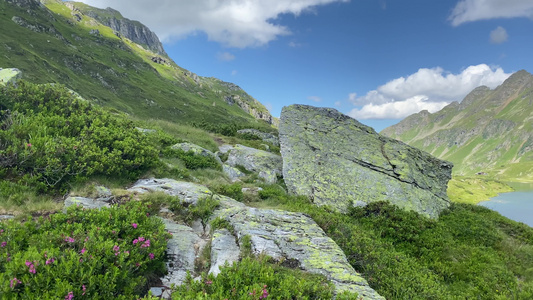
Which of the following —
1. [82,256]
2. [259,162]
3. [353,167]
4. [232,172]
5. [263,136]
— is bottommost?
[82,256]

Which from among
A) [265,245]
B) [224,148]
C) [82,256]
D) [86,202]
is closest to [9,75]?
[86,202]

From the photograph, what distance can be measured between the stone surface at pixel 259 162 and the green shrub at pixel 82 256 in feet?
42.2

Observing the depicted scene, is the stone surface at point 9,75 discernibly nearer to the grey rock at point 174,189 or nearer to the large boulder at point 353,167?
the grey rock at point 174,189

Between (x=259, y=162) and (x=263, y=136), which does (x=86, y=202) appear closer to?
(x=259, y=162)

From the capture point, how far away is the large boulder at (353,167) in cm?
1745

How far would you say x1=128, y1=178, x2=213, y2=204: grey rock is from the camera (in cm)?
1145

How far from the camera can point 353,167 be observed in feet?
65.2

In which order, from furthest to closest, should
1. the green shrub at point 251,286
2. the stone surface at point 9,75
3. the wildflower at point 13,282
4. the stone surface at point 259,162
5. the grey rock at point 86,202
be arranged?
1. the stone surface at point 259,162
2. the stone surface at point 9,75
3. the grey rock at point 86,202
4. the green shrub at point 251,286
5. the wildflower at point 13,282

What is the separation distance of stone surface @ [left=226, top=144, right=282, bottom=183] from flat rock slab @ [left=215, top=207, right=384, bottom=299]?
8.97 metres

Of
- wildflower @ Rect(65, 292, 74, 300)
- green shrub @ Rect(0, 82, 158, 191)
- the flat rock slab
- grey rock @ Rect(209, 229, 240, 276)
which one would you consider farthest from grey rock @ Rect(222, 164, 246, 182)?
wildflower @ Rect(65, 292, 74, 300)

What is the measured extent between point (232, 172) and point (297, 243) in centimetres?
1168

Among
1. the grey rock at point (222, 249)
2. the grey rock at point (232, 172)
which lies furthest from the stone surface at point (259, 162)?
the grey rock at point (222, 249)

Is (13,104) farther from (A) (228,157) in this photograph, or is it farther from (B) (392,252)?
(B) (392,252)

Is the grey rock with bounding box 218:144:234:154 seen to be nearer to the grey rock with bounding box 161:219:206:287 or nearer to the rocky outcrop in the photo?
the rocky outcrop
